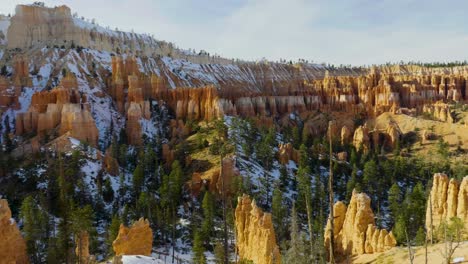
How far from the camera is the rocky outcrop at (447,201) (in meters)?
33.0

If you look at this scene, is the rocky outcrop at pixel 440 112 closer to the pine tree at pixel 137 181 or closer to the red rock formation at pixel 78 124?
the pine tree at pixel 137 181

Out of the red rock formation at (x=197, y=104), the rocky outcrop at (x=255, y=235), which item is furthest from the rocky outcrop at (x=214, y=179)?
the red rock formation at (x=197, y=104)

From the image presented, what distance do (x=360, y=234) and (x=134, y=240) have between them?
18.1m

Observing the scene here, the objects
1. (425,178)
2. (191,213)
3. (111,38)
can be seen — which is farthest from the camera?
(111,38)

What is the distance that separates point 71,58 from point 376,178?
3072 inches

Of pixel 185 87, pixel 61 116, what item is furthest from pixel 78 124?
pixel 185 87

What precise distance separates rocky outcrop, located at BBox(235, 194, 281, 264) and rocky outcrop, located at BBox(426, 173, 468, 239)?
1224 cm

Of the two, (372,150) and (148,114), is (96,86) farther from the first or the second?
(372,150)

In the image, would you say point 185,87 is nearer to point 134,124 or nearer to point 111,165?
point 134,124

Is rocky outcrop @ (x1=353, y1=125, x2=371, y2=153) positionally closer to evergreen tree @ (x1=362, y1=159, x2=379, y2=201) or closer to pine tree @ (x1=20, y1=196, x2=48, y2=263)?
evergreen tree @ (x1=362, y1=159, x2=379, y2=201)

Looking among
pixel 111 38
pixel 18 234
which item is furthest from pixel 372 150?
pixel 111 38

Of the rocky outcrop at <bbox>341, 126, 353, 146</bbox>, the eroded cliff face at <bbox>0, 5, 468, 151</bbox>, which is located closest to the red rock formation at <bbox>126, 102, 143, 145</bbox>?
the eroded cliff face at <bbox>0, 5, 468, 151</bbox>

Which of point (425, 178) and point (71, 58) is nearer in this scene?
point (425, 178)

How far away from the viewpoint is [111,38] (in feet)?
500
